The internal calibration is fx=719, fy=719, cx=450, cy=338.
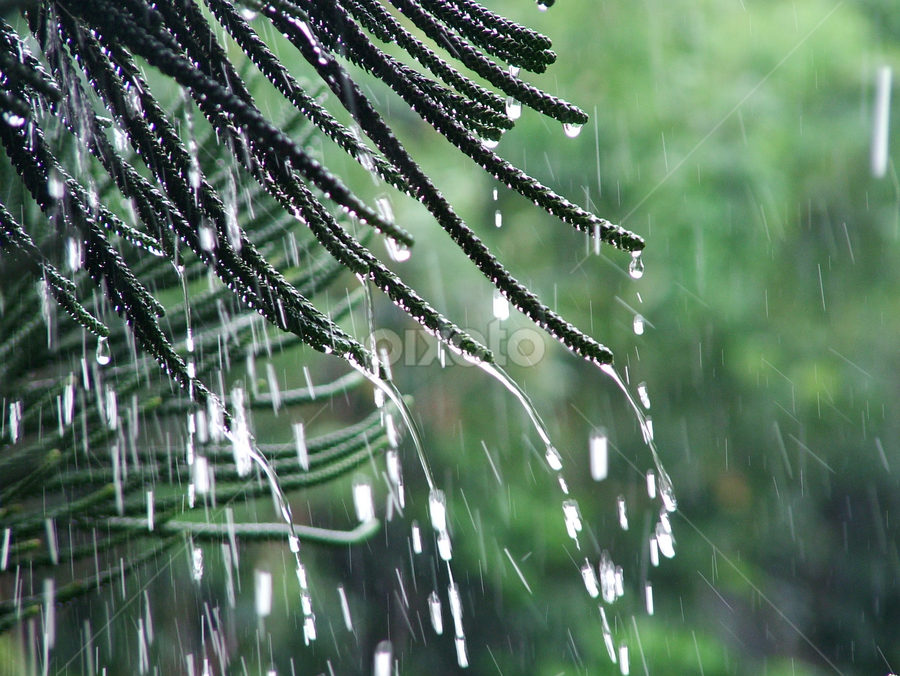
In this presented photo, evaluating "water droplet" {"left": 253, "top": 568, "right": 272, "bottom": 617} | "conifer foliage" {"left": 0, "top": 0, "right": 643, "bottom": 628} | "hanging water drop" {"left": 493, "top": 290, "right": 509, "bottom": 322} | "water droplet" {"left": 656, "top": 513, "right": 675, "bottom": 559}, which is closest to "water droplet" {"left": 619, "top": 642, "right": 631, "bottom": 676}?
"water droplet" {"left": 253, "top": 568, "right": 272, "bottom": 617}

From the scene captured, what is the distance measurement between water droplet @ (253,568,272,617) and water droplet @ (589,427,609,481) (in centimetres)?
273

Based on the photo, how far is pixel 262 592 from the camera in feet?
14.9

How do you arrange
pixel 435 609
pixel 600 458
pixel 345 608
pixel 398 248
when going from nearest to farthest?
pixel 398 248
pixel 435 609
pixel 345 608
pixel 600 458

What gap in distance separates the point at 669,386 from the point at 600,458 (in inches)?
33.8

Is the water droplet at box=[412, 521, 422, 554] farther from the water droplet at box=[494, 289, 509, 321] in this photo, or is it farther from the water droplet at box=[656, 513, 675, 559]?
the water droplet at box=[494, 289, 509, 321]

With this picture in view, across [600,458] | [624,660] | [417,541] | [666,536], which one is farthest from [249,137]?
[600,458]

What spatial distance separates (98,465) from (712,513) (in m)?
6.26

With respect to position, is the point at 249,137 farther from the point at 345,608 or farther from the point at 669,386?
the point at 669,386

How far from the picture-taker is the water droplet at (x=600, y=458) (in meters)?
6.04

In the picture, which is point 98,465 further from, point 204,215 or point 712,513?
point 712,513

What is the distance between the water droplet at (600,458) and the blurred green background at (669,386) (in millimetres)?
79

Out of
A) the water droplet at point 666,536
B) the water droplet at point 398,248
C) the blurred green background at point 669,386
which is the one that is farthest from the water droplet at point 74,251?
the blurred green background at point 669,386

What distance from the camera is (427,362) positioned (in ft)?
17.7

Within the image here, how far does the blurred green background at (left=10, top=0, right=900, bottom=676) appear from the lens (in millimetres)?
5184
